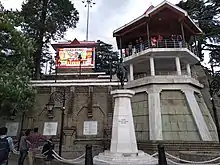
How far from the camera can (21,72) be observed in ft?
39.0

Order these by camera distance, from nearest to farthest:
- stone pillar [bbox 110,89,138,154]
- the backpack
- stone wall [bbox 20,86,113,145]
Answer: the backpack < stone pillar [bbox 110,89,138,154] < stone wall [bbox 20,86,113,145]

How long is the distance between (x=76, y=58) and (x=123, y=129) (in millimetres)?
20951

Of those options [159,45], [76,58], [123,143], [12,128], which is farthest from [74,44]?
[123,143]

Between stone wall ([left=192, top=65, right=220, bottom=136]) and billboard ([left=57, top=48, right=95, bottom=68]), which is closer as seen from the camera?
stone wall ([left=192, top=65, right=220, bottom=136])

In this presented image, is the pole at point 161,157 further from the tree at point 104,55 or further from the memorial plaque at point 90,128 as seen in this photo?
the tree at point 104,55

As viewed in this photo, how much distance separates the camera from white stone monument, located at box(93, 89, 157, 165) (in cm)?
747

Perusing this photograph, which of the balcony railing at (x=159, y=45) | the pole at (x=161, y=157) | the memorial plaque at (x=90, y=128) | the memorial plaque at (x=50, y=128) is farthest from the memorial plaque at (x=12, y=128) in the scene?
the pole at (x=161, y=157)

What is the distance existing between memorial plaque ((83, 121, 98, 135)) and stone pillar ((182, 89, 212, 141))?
23.0ft

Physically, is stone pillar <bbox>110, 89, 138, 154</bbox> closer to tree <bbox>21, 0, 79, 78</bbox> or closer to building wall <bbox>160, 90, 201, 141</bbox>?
building wall <bbox>160, 90, 201, 141</bbox>

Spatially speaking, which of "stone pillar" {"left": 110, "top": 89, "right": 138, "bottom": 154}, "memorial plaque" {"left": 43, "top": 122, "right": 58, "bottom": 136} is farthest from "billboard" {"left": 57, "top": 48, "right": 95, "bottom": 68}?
"stone pillar" {"left": 110, "top": 89, "right": 138, "bottom": 154}

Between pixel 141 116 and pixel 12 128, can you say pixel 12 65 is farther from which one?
pixel 141 116

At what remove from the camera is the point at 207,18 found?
76.5 ft

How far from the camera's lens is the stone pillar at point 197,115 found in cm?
1292

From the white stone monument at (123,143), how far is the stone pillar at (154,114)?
490 centimetres
